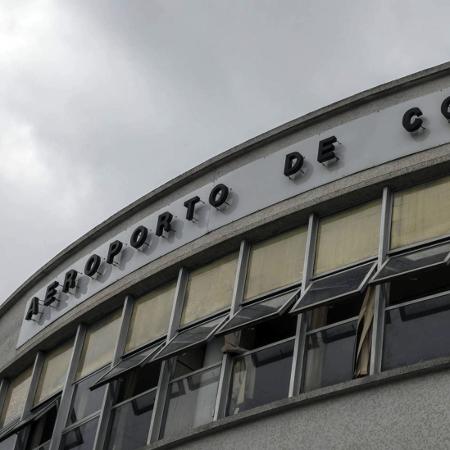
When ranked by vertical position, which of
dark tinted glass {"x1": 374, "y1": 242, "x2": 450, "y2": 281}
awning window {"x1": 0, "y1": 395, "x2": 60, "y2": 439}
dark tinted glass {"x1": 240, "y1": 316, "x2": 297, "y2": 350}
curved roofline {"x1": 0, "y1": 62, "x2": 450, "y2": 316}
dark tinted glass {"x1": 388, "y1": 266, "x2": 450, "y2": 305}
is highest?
curved roofline {"x1": 0, "y1": 62, "x2": 450, "y2": 316}

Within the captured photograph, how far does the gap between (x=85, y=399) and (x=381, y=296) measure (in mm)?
5173

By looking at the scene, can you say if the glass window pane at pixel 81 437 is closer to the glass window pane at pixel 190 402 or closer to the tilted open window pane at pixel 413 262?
the glass window pane at pixel 190 402

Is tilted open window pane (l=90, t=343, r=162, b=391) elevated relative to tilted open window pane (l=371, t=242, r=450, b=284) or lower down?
lower down

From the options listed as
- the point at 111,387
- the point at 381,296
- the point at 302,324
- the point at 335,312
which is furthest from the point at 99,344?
the point at 381,296

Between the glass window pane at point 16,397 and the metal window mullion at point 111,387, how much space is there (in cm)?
251

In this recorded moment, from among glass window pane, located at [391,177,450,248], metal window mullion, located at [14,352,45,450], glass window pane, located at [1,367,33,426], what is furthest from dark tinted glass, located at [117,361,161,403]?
glass window pane, located at [391,177,450,248]

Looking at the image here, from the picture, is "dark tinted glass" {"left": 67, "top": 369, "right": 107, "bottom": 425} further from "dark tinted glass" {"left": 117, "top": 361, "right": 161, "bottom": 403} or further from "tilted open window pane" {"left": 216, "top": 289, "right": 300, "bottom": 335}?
"tilted open window pane" {"left": 216, "top": 289, "right": 300, "bottom": 335}

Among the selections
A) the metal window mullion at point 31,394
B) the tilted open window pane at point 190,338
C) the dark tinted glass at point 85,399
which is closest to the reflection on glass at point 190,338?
the tilted open window pane at point 190,338

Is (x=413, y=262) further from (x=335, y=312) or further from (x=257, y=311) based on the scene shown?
(x=257, y=311)

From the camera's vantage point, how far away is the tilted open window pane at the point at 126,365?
548 inches

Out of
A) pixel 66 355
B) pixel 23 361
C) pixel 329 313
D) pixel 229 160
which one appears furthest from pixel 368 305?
pixel 23 361

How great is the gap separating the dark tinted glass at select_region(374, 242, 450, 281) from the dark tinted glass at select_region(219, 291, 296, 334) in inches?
56.5

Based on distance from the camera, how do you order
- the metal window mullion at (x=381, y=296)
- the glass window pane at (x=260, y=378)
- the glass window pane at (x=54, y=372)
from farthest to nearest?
the glass window pane at (x=54, y=372)
the glass window pane at (x=260, y=378)
the metal window mullion at (x=381, y=296)

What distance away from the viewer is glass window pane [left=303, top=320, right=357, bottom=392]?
12.0m
